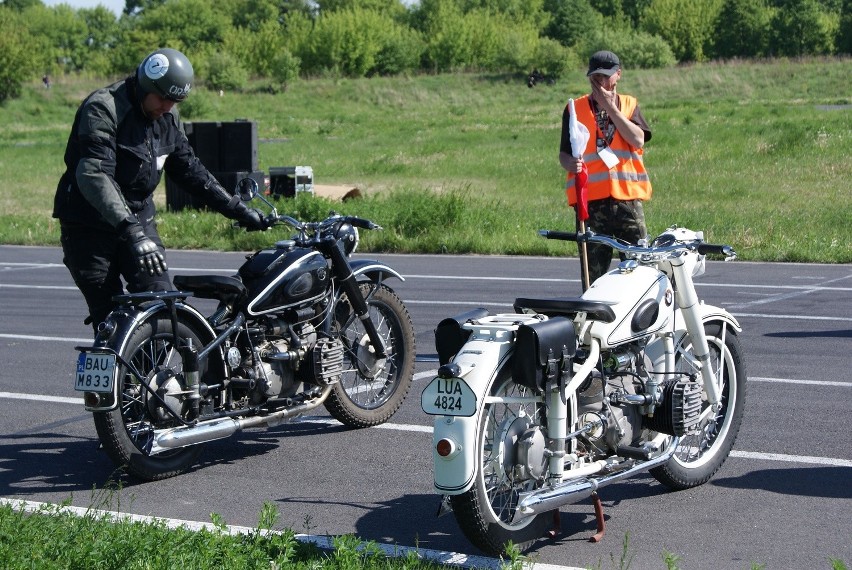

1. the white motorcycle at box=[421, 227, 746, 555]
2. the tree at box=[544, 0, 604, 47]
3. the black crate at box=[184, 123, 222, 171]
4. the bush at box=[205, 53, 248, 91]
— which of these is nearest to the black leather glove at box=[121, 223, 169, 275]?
the white motorcycle at box=[421, 227, 746, 555]

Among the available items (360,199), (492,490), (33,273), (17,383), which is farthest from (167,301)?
(360,199)

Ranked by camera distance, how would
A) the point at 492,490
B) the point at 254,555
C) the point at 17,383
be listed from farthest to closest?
the point at 17,383
the point at 492,490
the point at 254,555

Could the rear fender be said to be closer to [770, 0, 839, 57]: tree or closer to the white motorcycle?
the white motorcycle

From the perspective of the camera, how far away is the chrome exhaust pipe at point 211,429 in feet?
20.1

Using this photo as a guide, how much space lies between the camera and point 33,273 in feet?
53.5

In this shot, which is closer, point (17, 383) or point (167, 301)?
point (167, 301)

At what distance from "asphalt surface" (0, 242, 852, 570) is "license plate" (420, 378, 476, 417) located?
0.60m

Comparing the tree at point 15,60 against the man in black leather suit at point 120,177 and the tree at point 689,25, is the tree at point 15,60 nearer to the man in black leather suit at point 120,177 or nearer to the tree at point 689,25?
the tree at point 689,25

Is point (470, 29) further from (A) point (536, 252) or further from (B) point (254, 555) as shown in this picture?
(B) point (254, 555)

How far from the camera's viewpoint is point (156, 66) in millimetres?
6281

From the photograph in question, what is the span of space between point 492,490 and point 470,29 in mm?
129667

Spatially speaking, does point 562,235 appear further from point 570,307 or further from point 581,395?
point 581,395

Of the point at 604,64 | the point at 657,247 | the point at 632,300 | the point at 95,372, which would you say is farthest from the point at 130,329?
the point at 604,64

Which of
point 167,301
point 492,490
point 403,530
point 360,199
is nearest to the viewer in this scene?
point 492,490
